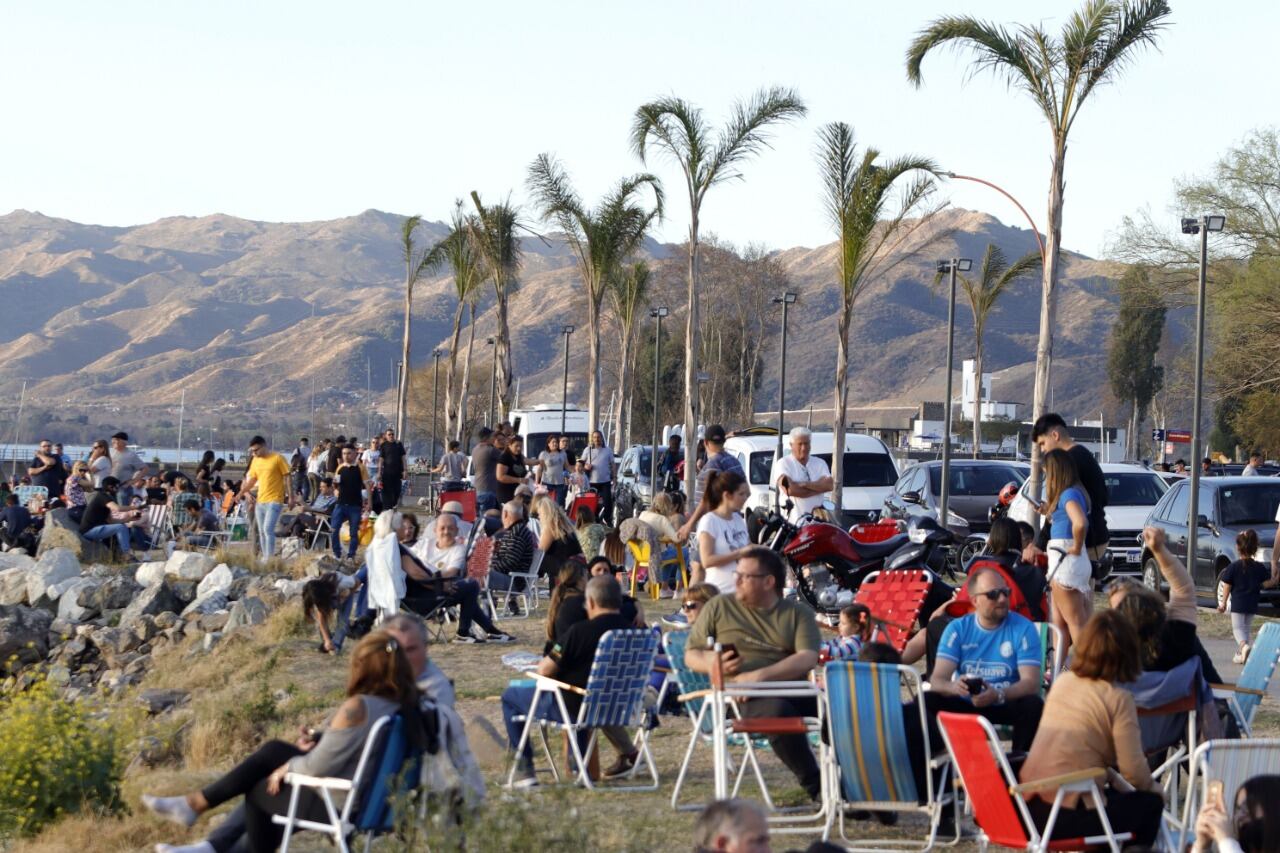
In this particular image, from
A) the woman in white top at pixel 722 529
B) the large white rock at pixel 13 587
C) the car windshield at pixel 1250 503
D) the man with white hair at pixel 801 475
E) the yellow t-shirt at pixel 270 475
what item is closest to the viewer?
the woman in white top at pixel 722 529

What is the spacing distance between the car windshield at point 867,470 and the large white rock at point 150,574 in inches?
411

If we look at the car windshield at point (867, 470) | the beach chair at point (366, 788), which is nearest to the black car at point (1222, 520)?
the car windshield at point (867, 470)

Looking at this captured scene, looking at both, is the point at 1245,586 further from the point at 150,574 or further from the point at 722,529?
the point at 150,574

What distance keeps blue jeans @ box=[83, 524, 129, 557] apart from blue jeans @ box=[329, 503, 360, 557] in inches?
220

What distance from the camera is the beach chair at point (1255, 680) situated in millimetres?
8203

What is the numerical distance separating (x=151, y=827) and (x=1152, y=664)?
19.1ft

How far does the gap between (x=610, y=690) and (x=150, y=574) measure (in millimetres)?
18001

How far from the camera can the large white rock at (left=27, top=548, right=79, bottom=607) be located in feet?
82.9

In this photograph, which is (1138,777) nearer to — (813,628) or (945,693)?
(945,693)

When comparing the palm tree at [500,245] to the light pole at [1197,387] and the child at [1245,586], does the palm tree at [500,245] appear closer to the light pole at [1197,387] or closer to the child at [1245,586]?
the light pole at [1197,387]

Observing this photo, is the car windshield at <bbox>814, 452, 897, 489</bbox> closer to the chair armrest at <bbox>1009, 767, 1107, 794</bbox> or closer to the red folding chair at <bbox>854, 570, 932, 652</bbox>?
the red folding chair at <bbox>854, 570, 932, 652</bbox>

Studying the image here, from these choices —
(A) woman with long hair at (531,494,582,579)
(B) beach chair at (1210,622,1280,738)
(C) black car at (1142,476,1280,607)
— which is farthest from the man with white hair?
(B) beach chair at (1210,622,1280,738)

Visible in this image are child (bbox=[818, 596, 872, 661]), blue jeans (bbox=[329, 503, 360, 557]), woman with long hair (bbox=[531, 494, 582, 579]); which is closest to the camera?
child (bbox=[818, 596, 872, 661])

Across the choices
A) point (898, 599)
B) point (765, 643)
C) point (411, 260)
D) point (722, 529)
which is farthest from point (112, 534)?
point (411, 260)
